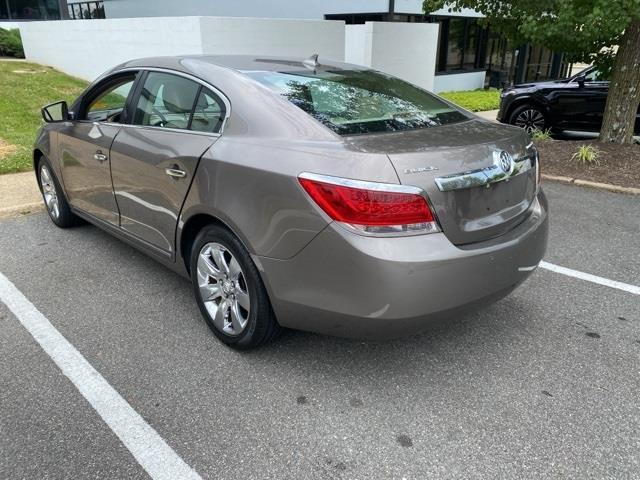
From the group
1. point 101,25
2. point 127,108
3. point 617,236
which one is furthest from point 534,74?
point 127,108

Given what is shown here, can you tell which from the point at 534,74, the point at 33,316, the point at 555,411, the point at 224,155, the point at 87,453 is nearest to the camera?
the point at 87,453

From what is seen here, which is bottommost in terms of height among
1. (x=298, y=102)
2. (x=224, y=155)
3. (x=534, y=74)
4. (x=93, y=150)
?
(x=534, y=74)

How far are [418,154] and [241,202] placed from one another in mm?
896

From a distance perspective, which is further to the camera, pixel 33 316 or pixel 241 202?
pixel 33 316

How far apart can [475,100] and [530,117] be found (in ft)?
17.3

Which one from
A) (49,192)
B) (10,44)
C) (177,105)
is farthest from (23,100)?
(177,105)

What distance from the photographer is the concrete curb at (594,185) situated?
20.5 ft

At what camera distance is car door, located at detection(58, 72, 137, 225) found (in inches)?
152

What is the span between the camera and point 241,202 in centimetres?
270

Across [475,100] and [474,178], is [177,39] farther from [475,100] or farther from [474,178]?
[474,178]

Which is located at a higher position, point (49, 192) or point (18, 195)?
point (49, 192)

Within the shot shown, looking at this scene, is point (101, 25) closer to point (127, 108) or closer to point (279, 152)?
point (127, 108)

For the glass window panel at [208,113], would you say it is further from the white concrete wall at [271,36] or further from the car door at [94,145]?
the white concrete wall at [271,36]

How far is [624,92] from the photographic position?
7258mm
